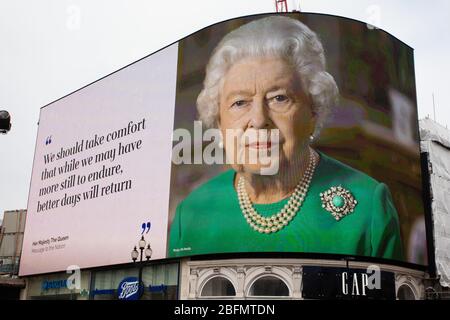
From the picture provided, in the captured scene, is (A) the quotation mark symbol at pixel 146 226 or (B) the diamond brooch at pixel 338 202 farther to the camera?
(A) the quotation mark symbol at pixel 146 226

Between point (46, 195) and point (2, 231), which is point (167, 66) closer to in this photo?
point (46, 195)

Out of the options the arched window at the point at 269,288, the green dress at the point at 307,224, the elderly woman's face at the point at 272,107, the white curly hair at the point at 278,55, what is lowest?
the arched window at the point at 269,288

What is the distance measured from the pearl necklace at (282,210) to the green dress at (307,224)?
0.20m

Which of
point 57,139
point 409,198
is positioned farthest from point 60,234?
point 409,198

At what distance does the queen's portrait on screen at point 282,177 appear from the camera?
90.2 feet

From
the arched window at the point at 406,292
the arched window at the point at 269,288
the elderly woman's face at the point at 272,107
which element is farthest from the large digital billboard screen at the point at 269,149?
the arched window at the point at 406,292

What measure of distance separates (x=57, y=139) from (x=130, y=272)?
13410 millimetres

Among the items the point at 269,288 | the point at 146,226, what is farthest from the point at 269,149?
the point at 146,226

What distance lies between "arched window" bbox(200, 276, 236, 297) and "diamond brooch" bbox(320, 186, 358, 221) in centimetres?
601

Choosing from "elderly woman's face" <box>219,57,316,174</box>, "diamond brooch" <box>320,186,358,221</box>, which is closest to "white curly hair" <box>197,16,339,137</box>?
"elderly woman's face" <box>219,57,316,174</box>

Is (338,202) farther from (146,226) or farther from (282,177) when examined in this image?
(146,226)

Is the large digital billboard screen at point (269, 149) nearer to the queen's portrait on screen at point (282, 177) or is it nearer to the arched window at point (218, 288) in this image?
the queen's portrait on screen at point (282, 177)

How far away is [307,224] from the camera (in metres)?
27.3

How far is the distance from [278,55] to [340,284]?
1158cm
